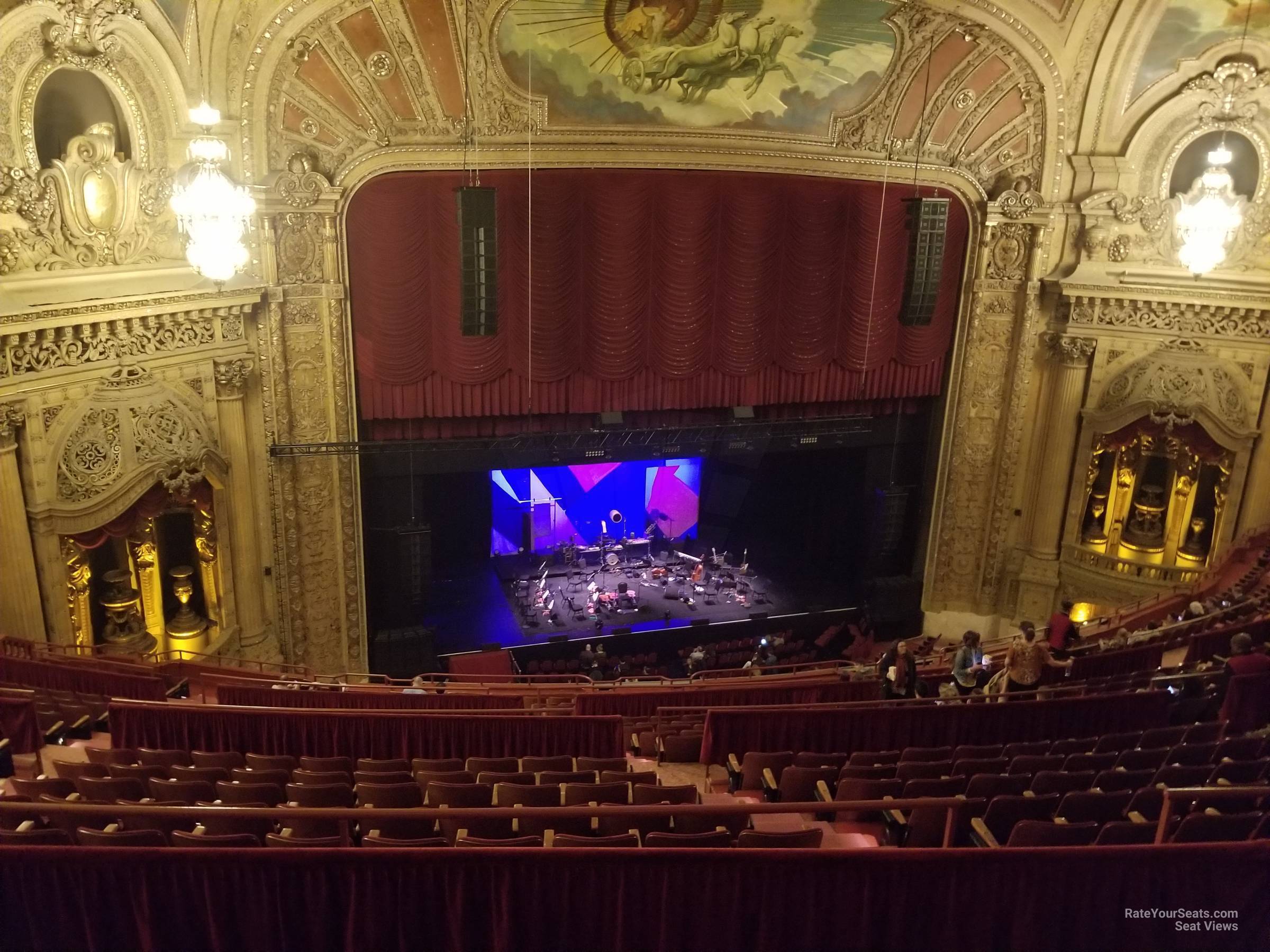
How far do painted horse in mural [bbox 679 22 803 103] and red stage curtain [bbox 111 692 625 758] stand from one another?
9280 mm

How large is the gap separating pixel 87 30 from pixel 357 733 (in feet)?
25.3

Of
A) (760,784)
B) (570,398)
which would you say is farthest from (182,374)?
(760,784)

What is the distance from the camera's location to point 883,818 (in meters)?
5.79

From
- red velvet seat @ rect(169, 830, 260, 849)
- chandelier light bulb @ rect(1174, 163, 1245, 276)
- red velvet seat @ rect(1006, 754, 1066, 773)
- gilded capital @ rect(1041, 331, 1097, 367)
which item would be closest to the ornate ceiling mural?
chandelier light bulb @ rect(1174, 163, 1245, 276)

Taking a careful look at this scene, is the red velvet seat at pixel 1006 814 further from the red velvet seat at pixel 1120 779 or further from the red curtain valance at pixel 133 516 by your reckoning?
the red curtain valance at pixel 133 516

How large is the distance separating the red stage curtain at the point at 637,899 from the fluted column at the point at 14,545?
626 centimetres

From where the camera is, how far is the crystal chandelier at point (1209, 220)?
10.9 metres

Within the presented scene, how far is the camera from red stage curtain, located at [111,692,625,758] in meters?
7.07

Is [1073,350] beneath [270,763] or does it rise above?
above

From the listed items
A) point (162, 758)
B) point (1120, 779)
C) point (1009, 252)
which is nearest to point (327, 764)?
point (162, 758)

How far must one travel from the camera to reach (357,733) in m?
7.36

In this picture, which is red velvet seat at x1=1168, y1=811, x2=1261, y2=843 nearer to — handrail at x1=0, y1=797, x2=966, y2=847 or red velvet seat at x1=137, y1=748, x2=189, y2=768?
handrail at x1=0, y1=797, x2=966, y2=847

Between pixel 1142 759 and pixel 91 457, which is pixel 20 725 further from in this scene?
pixel 1142 759

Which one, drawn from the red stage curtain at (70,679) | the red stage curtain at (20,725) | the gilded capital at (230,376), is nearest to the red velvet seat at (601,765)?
the red stage curtain at (20,725)
